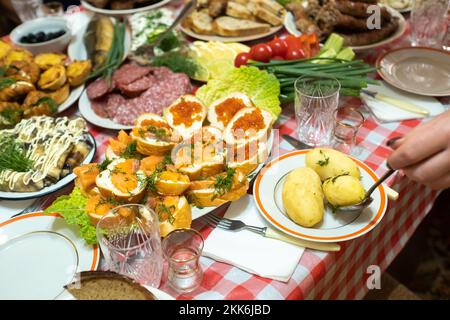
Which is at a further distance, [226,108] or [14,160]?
[226,108]

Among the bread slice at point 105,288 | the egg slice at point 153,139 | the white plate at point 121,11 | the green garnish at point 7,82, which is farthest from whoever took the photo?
the white plate at point 121,11

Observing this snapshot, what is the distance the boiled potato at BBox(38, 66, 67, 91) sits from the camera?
75.6 inches

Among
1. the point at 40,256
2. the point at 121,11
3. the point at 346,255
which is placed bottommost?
the point at 346,255

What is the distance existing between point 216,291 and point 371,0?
173 centimetres

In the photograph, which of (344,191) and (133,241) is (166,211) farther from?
(344,191)

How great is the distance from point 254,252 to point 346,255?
324 millimetres

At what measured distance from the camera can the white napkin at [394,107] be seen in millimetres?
1736

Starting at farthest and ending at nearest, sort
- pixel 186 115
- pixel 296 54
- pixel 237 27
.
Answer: pixel 237 27
pixel 296 54
pixel 186 115

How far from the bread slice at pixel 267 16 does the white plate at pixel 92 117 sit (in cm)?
111

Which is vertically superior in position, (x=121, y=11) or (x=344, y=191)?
(x=121, y=11)

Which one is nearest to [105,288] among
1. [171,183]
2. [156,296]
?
[156,296]

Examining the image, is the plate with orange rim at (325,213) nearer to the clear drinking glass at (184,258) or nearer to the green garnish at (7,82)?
the clear drinking glass at (184,258)

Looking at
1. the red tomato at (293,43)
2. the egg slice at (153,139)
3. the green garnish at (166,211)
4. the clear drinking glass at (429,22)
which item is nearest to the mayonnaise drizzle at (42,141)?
the egg slice at (153,139)

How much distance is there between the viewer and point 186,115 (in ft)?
5.54
